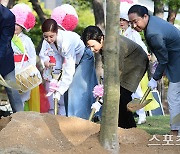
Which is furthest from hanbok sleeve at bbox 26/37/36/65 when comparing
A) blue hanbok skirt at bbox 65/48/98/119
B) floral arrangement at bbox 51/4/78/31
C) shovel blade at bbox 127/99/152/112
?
shovel blade at bbox 127/99/152/112

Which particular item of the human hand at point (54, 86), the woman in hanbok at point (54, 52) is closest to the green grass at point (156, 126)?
the woman in hanbok at point (54, 52)

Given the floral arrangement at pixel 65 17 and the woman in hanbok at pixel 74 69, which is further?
the floral arrangement at pixel 65 17

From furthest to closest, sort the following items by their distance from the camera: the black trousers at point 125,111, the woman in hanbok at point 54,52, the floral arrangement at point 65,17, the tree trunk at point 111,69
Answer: the floral arrangement at point 65,17 < the woman in hanbok at point 54,52 < the black trousers at point 125,111 < the tree trunk at point 111,69

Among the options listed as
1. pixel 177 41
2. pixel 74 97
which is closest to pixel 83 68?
pixel 74 97

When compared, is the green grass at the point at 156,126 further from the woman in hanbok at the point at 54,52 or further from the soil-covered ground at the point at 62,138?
the soil-covered ground at the point at 62,138

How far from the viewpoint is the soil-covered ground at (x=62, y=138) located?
4098 millimetres

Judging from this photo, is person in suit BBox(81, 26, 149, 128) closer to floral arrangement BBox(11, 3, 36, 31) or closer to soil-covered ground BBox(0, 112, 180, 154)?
soil-covered ground BBox(0, 112, 180, 154)

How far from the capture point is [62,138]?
4.46 metres

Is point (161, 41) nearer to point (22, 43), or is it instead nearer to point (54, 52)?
point (54, 52)

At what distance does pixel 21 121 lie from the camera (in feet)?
14.6

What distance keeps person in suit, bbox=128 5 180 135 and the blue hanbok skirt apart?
4.05ft

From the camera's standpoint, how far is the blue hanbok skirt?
6836 millimetres

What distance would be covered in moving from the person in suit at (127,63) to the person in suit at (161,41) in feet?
0.78

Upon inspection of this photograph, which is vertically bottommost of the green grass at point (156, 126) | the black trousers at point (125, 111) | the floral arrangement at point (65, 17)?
the green grass at point (156, 126)
